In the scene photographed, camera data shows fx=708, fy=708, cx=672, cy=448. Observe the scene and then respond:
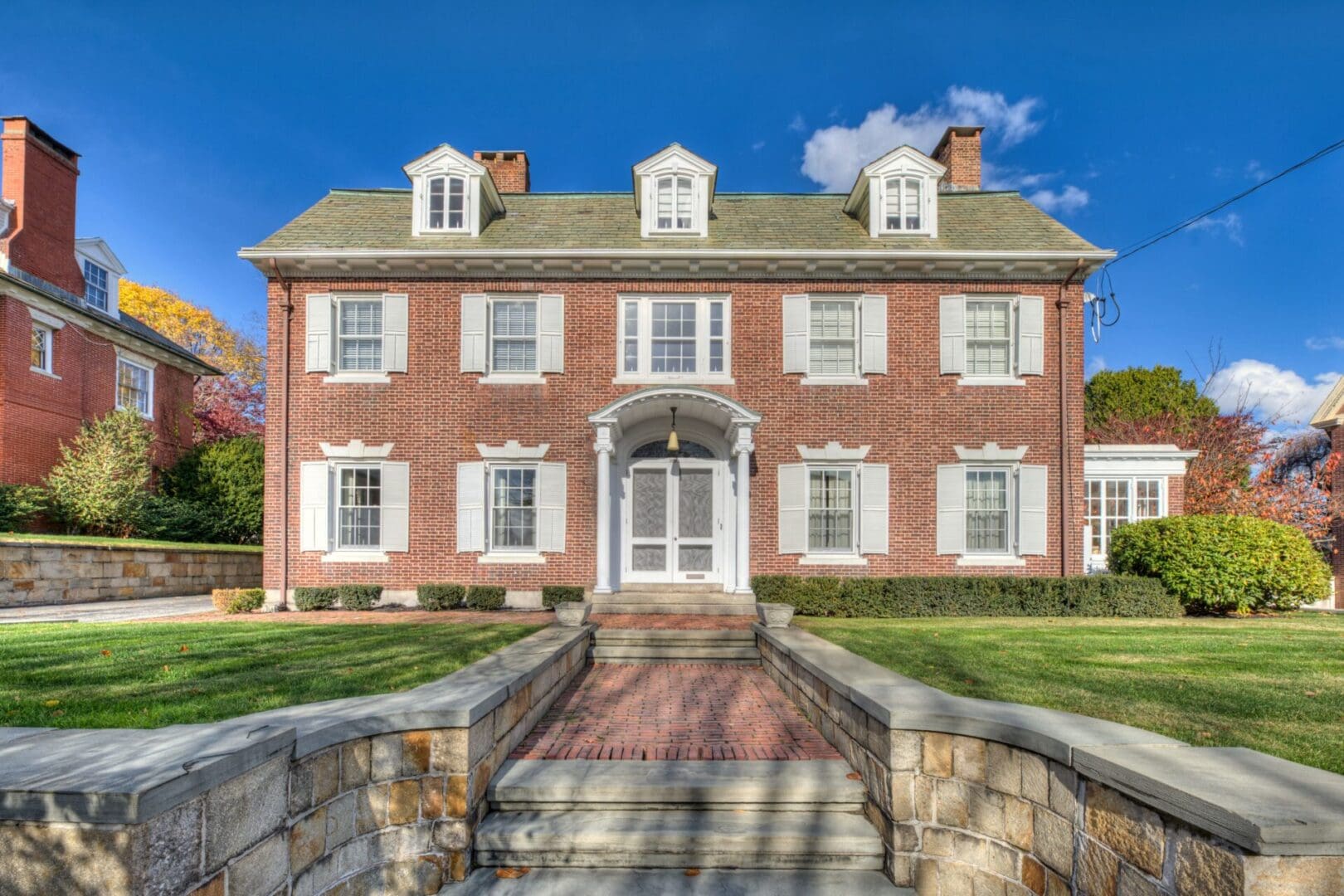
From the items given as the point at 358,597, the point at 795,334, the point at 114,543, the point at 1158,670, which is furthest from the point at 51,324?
the point at 1158,670

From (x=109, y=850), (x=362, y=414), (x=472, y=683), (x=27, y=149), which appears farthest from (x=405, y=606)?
(x=27, y=149)

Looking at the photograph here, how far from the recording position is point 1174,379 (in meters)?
24.8

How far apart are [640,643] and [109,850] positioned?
6655 mm

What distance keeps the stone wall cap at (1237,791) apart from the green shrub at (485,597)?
10.1 m

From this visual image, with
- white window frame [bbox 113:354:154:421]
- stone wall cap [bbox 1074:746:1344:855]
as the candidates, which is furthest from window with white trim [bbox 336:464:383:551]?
stone wall cap [bbox 1074:746:1344:855]

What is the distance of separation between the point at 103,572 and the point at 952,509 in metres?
15.7

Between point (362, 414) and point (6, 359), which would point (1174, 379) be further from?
point (6, 359)

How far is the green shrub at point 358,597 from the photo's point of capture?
12.0 m

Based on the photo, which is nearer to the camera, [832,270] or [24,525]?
[832,270]

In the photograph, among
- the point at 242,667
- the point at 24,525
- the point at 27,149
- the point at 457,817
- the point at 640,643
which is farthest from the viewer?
the point at 27,149

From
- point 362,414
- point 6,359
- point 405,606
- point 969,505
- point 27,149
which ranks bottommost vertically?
point 405,606

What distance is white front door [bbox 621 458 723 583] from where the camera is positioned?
12539 mm

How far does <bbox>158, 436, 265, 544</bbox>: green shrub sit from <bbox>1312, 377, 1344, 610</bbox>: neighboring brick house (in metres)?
28.0

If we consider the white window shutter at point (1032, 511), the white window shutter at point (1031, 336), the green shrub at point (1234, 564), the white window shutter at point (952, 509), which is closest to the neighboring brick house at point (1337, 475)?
the green shrub at point (1234, 564)
